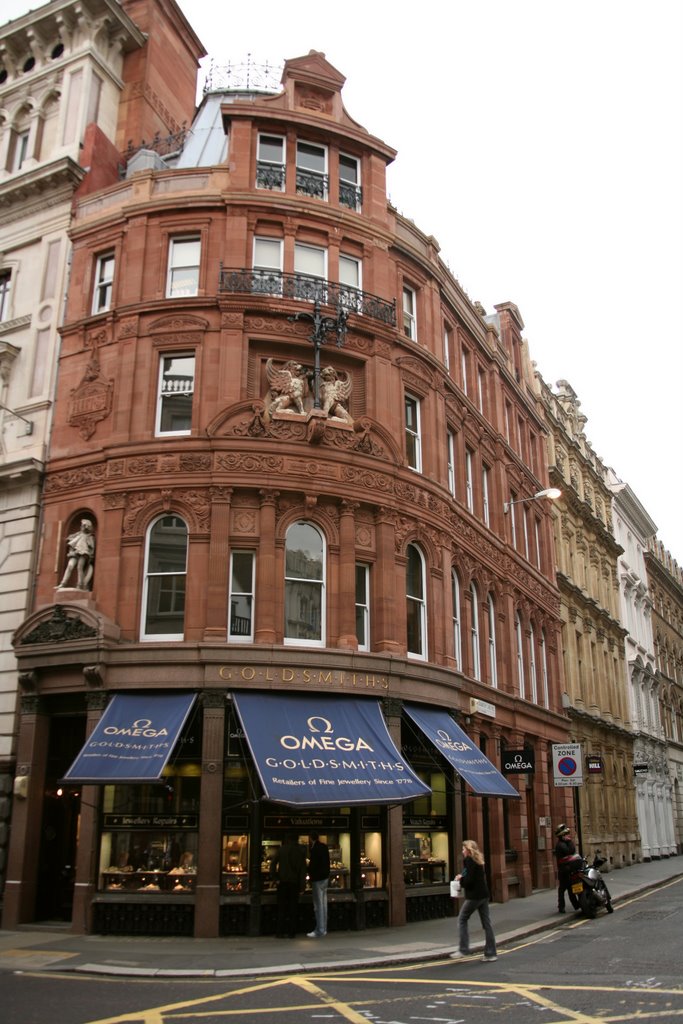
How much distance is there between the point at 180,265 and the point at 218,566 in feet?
26.8

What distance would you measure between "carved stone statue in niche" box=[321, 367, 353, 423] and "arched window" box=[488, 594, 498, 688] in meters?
10.4

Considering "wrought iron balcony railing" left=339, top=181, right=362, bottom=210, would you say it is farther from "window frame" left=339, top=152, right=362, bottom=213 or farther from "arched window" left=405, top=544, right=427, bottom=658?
"arched window" left=405, top=544, right=427, bottom=658

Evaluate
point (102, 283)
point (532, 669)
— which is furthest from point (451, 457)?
point (102, 283)

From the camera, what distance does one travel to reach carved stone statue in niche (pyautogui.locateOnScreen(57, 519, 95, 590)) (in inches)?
835

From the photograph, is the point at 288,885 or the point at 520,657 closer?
the point at 288,885

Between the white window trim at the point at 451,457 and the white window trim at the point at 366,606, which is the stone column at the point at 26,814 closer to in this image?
the white window trim at the point at 366,606

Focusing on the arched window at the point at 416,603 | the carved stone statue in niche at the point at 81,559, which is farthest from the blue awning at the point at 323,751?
the carved stone statue in niche at the point at 81,559

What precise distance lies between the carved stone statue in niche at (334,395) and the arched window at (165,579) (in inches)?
177

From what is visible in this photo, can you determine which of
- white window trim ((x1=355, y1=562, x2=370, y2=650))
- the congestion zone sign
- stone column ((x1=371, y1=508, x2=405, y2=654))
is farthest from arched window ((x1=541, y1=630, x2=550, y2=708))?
white window trim ((x1=355, y1=562, x2=370, y2=650))

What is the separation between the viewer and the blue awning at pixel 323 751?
56.8ft

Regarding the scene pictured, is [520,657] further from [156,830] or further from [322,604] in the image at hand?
[156,830]

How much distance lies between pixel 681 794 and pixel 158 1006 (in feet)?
206

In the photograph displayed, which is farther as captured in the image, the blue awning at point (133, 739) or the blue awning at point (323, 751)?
the blue awning at point (133, 739)

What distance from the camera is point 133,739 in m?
18.3
